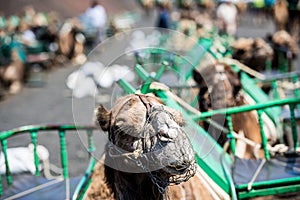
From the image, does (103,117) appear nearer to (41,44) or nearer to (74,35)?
(41,44)

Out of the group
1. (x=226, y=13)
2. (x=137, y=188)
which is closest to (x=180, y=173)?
(x=137, y=188)

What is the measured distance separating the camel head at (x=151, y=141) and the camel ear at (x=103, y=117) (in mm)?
61

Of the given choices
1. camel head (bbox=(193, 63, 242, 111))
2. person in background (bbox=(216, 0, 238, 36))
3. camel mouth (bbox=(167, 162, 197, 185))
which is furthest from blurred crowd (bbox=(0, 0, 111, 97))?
camel mouth (bbox=(167, 162, 197, 185))

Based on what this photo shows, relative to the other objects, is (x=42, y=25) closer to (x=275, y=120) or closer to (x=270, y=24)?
(x=270, y=24)

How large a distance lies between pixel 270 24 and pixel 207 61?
73.1ft


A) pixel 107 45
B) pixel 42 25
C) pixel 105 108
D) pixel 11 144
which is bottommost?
pixel 11 144

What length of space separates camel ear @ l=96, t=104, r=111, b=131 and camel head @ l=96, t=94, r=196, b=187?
0.20 feet

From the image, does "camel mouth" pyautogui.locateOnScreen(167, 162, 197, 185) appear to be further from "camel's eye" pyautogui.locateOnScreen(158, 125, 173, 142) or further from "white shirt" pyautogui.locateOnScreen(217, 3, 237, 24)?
"white shirt" pyautogui.locateOnScreen(217, 3, 237, 24)

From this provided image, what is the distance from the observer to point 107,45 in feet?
8.74

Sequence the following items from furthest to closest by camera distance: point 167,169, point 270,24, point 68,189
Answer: point 270,24
point 68,189
point 167,169

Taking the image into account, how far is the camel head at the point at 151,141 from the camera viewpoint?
79.0 inches

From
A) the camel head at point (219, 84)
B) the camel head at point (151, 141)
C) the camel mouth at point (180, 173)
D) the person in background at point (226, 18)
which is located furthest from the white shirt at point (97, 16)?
the camel mouth at point (180, 173)

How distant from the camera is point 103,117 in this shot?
2299 mm

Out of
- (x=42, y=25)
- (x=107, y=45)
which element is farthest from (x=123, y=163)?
(x=42, y=25)
